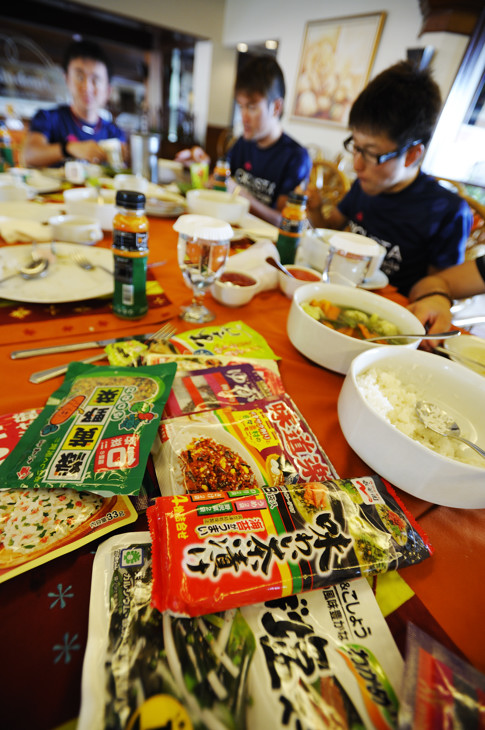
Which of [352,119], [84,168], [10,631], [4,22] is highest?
[4,22]

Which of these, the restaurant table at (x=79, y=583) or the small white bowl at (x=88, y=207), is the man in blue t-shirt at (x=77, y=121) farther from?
the restaurant table at (x=79, y=583)

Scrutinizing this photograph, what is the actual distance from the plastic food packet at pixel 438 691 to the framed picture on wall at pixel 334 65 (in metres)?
4.83

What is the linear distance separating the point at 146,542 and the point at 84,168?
1952 millimetres

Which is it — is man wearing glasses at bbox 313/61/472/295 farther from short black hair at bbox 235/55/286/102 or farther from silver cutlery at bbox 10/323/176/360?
silver cutlery at bbox 10/323/176/360

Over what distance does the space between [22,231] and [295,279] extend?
0.79m

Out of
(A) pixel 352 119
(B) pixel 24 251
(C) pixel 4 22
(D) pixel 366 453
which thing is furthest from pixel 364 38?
(C) pixel 4 22

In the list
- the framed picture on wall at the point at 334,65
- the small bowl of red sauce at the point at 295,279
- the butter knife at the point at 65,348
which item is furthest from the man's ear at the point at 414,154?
the framed picture on wall at the point at 334,65

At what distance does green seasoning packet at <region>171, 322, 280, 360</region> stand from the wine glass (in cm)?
6

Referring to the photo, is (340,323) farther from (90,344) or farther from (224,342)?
(90,344)

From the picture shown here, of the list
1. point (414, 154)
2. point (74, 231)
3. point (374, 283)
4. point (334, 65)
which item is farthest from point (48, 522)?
point (334, 65)

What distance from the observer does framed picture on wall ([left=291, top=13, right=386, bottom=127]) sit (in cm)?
360

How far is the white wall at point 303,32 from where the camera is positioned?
2975 millimetres

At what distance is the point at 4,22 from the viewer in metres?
5.57

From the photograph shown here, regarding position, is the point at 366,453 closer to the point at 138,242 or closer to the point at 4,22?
the point at 138,242
